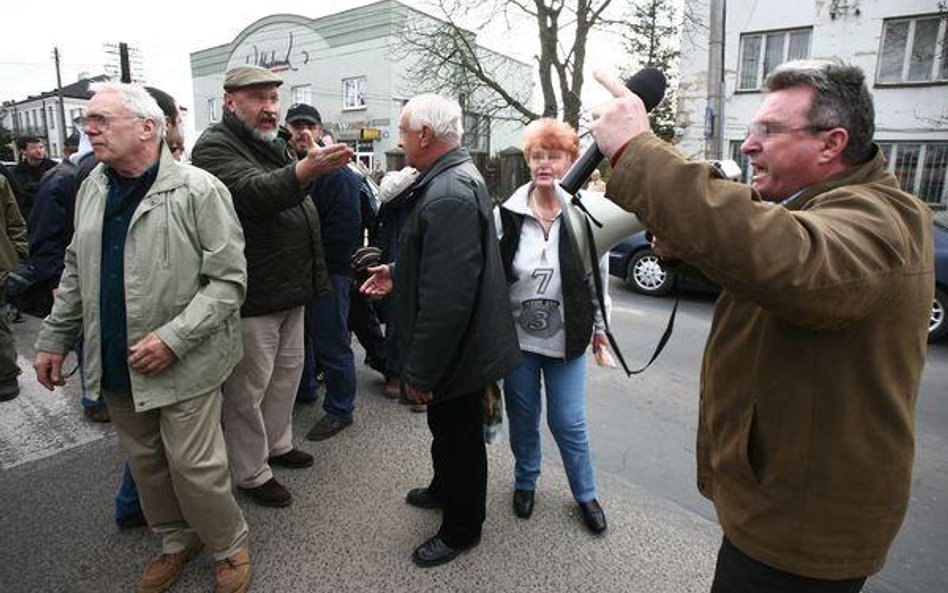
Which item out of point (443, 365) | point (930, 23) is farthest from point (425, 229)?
point (930, 23)

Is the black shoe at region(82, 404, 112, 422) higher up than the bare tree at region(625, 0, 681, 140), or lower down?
lower down

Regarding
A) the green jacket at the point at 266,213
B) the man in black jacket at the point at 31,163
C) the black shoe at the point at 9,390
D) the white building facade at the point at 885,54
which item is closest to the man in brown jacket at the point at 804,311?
the green jacket at the point at 266,213

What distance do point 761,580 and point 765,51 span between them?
1733cm

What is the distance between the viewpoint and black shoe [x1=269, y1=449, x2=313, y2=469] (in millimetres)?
3264

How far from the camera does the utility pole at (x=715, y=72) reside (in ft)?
30.4

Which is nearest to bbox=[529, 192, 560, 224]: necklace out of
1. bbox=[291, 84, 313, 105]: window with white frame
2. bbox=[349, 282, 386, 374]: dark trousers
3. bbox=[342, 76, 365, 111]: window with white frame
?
bbox=[349, 282, 386, 374]: dark trousers

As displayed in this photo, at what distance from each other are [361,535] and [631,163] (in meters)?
2.25

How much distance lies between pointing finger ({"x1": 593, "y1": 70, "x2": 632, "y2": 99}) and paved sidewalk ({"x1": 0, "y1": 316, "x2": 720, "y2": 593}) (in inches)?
78.4

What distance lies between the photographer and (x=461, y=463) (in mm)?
2418

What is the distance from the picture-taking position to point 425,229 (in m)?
2.13

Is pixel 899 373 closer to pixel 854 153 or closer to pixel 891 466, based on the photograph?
pixel 891 466

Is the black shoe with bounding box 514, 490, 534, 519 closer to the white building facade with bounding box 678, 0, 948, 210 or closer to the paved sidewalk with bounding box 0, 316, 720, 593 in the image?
the paved sidewalk with bounding box 0, 316, 720, 593

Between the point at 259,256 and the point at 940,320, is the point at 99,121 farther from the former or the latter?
the point at 940,320

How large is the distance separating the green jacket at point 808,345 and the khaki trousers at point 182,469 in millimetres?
1820
